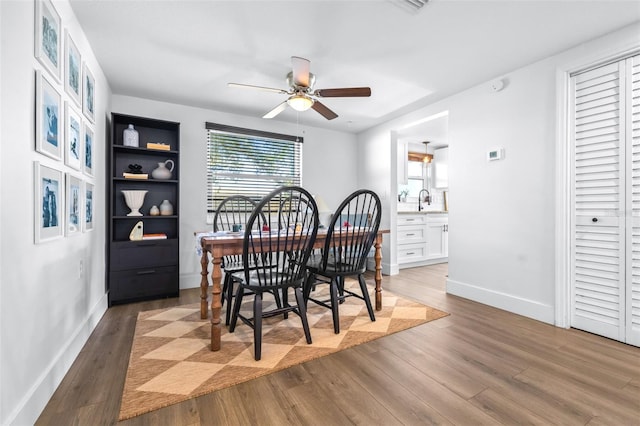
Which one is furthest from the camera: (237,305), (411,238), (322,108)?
(411,238)

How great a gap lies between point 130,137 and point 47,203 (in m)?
1.90

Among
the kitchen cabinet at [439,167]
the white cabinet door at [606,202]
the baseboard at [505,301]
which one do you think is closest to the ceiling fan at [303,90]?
the white cabinet door at [606,202]

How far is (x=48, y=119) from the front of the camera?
151 centimetres

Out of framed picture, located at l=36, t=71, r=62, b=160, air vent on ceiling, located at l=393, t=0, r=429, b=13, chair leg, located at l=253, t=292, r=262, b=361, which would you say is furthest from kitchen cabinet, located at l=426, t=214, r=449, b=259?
framed picture, located at l=36, t=71, r=62, b=160

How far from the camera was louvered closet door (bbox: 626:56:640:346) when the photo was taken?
2.04 metres

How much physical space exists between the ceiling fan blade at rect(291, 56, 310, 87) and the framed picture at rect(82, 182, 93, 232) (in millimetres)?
1810

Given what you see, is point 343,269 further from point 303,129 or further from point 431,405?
point 303,129

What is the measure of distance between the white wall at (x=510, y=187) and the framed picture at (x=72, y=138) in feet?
11.3

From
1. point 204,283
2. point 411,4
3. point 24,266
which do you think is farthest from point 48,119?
point 411,4

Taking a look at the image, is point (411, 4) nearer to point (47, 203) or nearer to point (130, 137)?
point (47, 203)

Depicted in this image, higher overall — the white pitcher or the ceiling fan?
the ceiling fan

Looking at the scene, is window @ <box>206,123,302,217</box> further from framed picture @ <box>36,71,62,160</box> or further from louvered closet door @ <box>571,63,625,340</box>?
louvered closet door @ <box>571,63,625,340</box>

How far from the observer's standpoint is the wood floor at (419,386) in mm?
1321

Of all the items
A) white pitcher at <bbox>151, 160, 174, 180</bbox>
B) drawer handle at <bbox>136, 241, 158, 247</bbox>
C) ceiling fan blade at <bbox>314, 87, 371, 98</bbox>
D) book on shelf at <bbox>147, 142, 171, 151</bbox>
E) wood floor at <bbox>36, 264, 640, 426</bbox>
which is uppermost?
ceiling fan blade at <bbox>314, 87, 371, 98</bbox>
